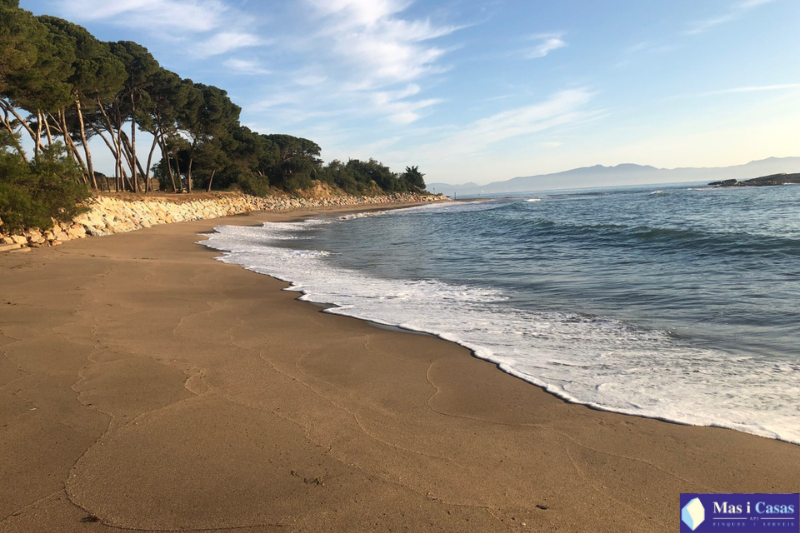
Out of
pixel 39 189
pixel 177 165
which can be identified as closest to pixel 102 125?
pixel 177 165

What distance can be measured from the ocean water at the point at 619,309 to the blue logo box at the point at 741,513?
0.83m

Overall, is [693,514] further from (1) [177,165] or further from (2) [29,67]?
(1) [177,165]

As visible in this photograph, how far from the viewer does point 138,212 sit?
75.5ft

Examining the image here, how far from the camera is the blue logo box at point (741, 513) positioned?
2316 mm

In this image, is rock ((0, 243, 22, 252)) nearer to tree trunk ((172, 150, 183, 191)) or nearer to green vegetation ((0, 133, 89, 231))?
green vegetation ((0, 133, 89, 231))

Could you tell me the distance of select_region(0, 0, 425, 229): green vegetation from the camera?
1448 cm

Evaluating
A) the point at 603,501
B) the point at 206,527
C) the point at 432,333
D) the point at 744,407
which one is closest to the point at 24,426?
the point at 206,527

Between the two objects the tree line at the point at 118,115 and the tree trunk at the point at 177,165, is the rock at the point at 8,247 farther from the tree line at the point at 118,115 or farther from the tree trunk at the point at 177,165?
the tree trunk at the point at 177,165

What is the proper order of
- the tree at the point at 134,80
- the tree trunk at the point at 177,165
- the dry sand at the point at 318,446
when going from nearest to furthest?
the dry sand at the point at 318,446 → the tree at the point at 134,80 → the tree trunk at the point at 177,165

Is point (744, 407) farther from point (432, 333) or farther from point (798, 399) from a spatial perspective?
point (432, 333)

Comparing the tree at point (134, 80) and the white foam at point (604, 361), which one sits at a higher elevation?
the tree at point (134, 80)

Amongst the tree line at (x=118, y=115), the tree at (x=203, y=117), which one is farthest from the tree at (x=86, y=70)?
the tree at (x=203, y=117)

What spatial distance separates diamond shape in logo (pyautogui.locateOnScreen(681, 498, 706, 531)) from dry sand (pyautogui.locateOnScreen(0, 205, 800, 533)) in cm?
6

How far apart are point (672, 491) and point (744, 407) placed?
1559mm
